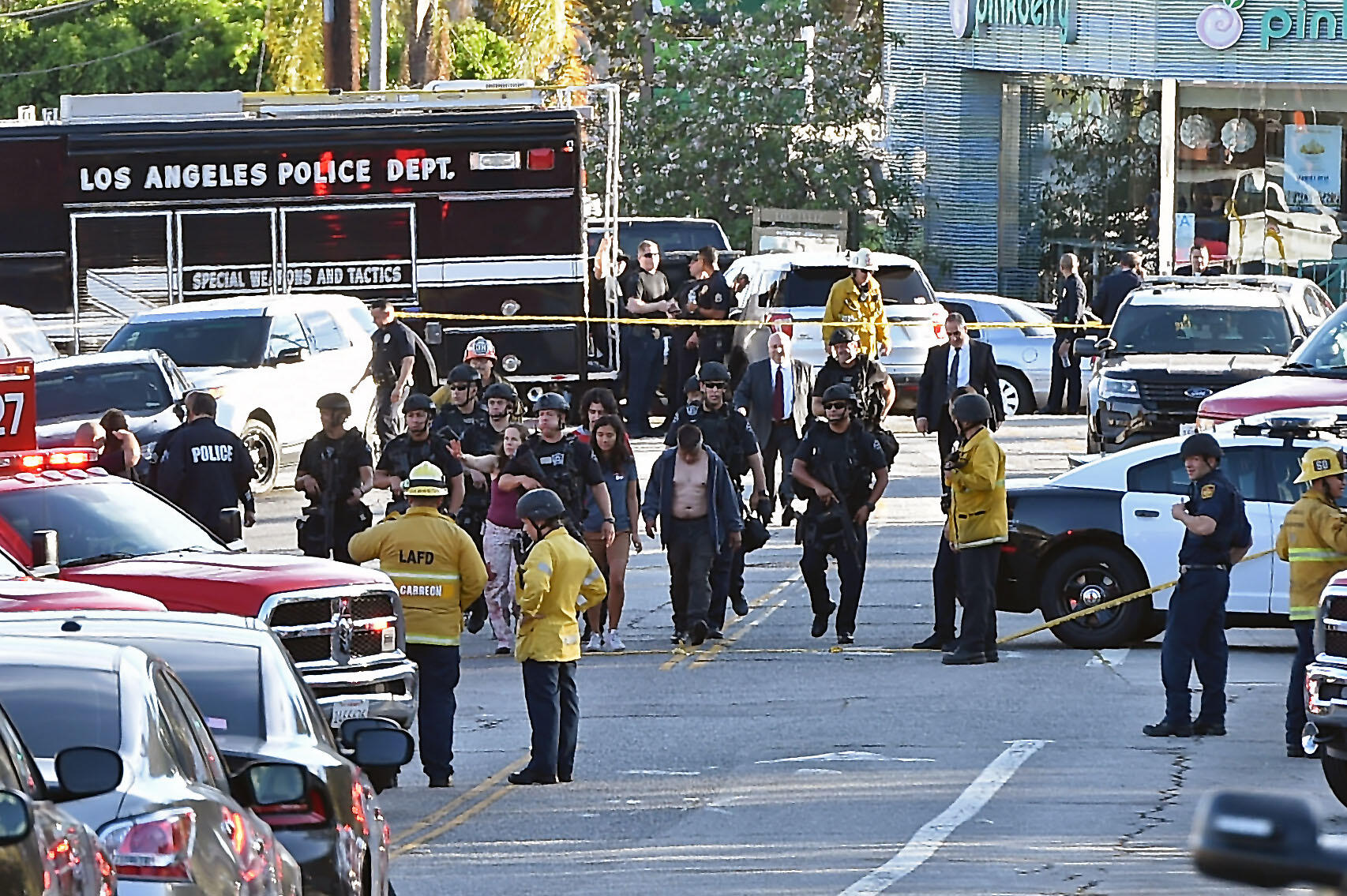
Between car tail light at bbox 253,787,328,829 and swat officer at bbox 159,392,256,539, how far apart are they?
9127 mm

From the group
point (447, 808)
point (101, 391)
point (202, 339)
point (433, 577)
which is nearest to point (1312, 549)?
point (433, 577)

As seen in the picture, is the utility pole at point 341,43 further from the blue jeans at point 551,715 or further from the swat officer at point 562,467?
the blue jeans at point 551,715

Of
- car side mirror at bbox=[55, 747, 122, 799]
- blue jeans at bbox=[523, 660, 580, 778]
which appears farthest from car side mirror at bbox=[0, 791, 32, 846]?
blue jeans at bbox=[523, 660, 580, 778]

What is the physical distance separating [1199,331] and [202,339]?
9475mm

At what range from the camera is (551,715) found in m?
12.4

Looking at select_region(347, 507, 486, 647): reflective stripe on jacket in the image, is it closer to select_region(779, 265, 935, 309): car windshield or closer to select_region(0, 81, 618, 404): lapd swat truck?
select_region(0, 81, 618, 404): lapd swat truck

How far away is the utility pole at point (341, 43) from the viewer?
35625 mm

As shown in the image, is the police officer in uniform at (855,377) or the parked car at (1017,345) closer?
the police officer in uniform at (855,377)

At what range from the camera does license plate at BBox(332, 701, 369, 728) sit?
1178cm

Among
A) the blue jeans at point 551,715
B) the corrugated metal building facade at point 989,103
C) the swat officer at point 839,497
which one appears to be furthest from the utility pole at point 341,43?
the blue jeans at point 551,715

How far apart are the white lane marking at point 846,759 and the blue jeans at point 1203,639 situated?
164 cm

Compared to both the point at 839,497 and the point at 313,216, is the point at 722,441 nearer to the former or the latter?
the point at 839,497

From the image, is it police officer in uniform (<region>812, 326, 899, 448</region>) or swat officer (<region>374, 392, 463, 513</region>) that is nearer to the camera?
swat officer (<region>374, 392, 463, 513</region>)

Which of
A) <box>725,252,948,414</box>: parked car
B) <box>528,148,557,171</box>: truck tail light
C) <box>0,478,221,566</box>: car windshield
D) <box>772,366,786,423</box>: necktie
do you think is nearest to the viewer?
<box>0,478,221,566</box>: car windshield
